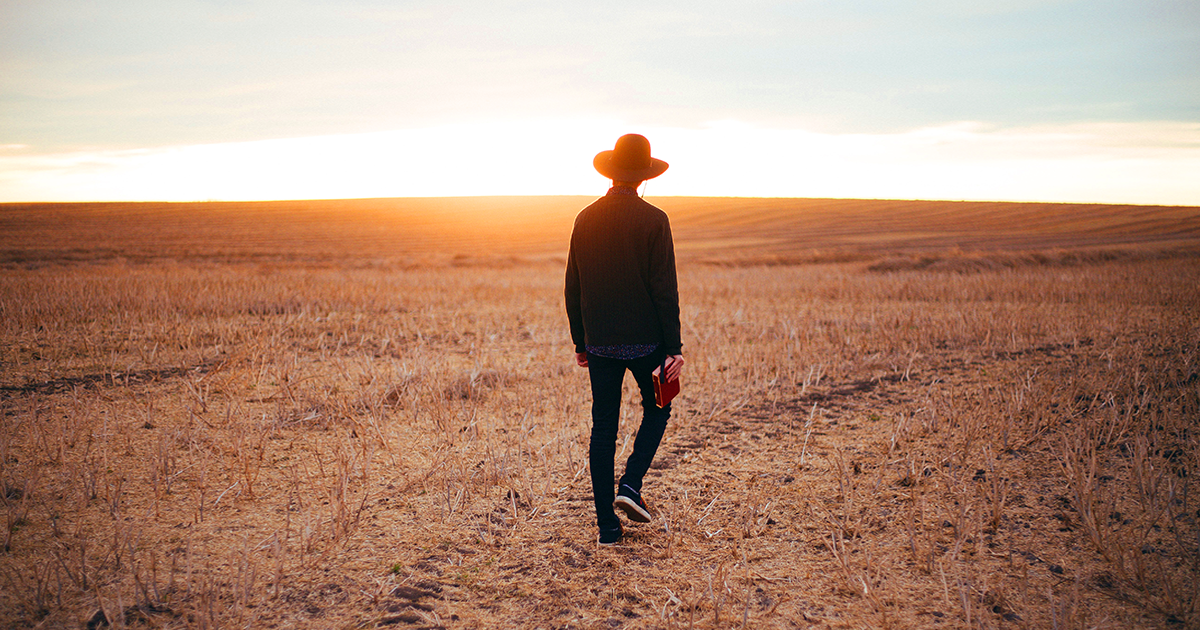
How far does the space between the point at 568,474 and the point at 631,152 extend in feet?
7.67

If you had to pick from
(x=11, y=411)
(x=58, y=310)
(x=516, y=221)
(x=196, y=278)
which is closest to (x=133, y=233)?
(x=516, y=221)

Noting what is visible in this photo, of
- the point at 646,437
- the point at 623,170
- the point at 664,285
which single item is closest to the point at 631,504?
the point at 646,437

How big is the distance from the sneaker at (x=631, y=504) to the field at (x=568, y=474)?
149 millimetres

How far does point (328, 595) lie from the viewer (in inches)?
108

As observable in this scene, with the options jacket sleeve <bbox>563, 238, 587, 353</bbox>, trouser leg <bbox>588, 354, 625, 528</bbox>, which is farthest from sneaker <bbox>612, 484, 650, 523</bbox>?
jacket sleeve <bbox>563, 238, 587, 353</bbox>

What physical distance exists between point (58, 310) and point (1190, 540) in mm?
12794

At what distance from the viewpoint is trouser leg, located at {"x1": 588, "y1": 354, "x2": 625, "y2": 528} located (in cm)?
313

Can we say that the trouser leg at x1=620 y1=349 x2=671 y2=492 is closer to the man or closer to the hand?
the man

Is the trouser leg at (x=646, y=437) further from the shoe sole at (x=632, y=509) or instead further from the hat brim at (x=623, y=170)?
the hat brim at (x=623, y=170)

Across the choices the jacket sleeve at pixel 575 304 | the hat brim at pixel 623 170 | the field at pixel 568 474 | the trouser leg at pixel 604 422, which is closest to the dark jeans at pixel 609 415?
the trouser leg at pixel 604 422

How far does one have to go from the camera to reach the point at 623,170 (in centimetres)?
308

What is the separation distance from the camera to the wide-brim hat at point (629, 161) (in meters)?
3.07

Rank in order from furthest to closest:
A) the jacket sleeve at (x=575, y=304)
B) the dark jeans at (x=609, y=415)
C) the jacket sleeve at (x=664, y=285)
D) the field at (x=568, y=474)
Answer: the jacket sleeve at (x=575, y=304), the dark jeans at (x=609, y=415), the jacket sleeve at (x=664, y=285), the field at (x=568, y=474)

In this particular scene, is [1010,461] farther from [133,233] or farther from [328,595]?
[133,233]
